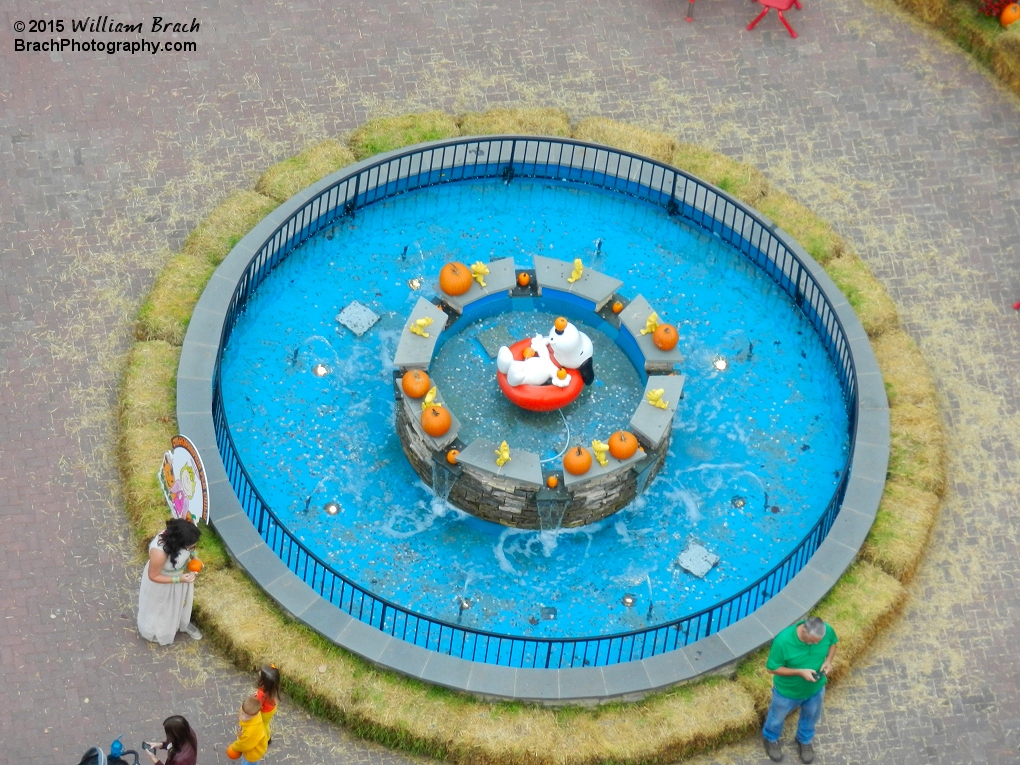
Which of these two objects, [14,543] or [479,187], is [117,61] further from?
[14,543]

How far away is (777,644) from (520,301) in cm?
752

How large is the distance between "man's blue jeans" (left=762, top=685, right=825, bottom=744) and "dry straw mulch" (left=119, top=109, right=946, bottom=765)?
1.15 ft

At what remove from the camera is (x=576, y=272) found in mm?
23219

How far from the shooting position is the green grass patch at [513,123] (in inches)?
1005

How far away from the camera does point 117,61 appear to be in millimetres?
25797

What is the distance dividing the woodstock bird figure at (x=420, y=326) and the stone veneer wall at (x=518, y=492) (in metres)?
1.07

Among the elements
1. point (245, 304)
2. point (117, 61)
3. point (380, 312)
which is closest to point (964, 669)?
point (380, 312)

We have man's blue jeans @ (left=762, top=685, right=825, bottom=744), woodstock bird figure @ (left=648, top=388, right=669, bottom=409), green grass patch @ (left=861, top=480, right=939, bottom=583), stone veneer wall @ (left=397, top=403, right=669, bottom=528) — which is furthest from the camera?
woodstock bird figure @ (left=648, top=388, right=669, bottom=409)

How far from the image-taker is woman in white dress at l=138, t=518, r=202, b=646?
60.9 ft

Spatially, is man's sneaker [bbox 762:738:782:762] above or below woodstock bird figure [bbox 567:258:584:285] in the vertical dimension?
below

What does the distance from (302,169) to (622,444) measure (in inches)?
280

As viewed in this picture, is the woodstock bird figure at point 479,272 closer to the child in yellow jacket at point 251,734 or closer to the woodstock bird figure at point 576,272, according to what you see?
the woodstock bird figure at point 576,272

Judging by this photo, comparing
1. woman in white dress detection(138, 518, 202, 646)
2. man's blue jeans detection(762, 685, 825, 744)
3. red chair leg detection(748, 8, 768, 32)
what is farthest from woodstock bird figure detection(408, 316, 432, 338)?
red chair leg detection(748, 8, 768, 32)

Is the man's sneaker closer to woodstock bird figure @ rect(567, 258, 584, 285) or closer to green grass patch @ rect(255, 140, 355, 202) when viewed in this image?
woodstock bird figure @ rect(567, 258, 584, 285)
